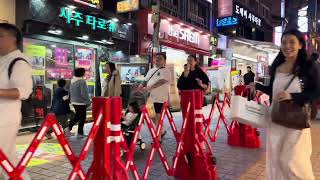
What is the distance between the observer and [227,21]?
23703 millimetres

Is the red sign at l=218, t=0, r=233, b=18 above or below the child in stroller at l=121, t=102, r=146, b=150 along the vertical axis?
above

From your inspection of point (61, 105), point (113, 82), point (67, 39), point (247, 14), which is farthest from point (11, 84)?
point (247, 14)

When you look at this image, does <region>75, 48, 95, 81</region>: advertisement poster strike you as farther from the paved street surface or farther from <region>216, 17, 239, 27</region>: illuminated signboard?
<region>216, 17, 239, 27</region>: illuminated signboard

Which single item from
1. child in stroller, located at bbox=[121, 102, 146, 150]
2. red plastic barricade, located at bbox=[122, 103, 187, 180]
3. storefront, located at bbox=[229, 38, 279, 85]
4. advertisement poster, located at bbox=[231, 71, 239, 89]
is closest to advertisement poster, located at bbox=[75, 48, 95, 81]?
child in stroller, located at bbox=[121, 102, 146, 150]

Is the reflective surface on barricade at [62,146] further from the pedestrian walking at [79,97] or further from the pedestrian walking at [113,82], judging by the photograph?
the pedestrian walking at [79,97]

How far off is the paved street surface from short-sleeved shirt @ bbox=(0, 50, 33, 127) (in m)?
2.18

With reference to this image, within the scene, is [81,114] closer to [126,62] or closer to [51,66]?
[51,66]

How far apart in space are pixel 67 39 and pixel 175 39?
25.0 feet

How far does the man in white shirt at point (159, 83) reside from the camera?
731 centimetres

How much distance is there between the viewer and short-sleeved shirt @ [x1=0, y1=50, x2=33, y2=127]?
3.18m

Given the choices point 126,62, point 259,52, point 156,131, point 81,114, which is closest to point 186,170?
point 156,131

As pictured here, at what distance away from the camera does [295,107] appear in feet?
11.3

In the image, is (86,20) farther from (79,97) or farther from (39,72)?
(79,97)

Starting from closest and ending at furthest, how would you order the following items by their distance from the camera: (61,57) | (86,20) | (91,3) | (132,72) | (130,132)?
(130,132) < (61,57) < (86,20) < (91,3) < (132,72)
